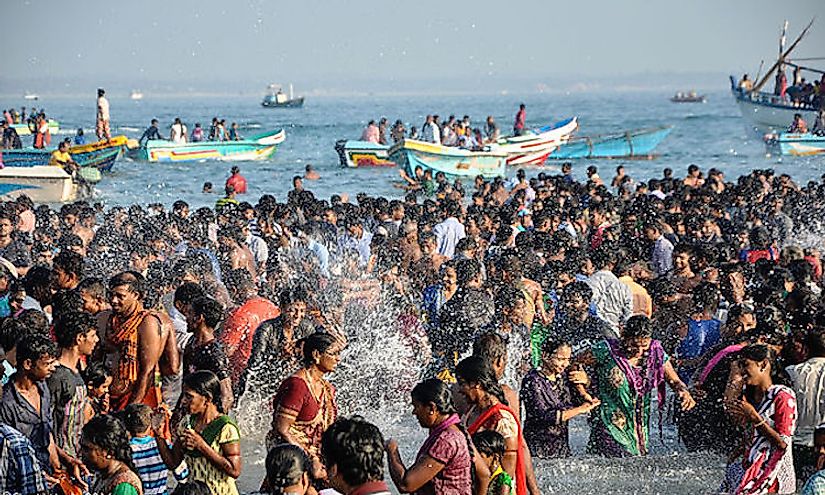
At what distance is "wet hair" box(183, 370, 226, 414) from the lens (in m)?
5.68

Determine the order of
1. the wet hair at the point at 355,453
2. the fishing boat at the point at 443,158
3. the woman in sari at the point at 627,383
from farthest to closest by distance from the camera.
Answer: the fishing boat at the point at 443,158, the woman in sari at the point at 627,383, the wet hair at the point at 355,453

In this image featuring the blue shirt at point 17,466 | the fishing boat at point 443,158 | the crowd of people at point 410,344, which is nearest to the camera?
the blue shirt at point 17,466

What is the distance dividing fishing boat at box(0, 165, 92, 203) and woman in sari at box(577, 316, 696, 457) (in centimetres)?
1924

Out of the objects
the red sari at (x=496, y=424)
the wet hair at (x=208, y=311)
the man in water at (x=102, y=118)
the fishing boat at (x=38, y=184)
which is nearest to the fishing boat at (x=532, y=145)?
the man in water at (x=102, y=118)

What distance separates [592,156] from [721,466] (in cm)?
3417

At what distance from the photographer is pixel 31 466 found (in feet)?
18.2

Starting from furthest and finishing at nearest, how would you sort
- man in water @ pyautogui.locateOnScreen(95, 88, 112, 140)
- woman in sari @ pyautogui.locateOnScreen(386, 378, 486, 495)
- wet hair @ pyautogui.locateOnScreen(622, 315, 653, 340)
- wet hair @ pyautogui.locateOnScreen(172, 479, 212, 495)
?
man in water @ pyautogui.locateOnScreen(95, 88, 112, 140)
wet hair @ pyautogui.locateOnScreen(622, 315, 653, 340)
woman in sari @ pyautogui.locateOnScreen(386, 378, 486, 495)
wet hair @ pyautogui.locateOnScreen(172, 479, 212, 495)

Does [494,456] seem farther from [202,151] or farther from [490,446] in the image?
[202,151]

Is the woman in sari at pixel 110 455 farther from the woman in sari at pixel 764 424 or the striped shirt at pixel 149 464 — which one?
the woman in sari at pixel 764 424

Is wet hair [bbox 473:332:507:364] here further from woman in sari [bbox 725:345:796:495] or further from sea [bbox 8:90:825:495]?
sea [bbox 8:90:825:495]

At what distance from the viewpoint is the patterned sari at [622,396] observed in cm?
741

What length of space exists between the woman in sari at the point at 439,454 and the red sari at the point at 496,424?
1.12 ft

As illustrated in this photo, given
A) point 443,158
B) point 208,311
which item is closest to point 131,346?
point 208,311

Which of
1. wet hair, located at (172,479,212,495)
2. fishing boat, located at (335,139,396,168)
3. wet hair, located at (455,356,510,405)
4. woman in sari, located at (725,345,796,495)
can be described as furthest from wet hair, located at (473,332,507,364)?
fishing boat, located at (335,139,396,168)
